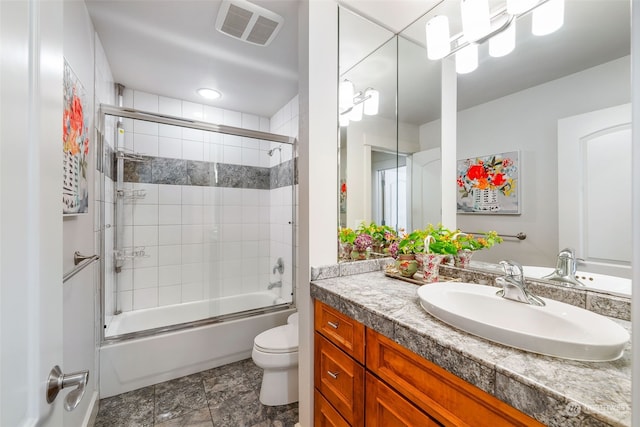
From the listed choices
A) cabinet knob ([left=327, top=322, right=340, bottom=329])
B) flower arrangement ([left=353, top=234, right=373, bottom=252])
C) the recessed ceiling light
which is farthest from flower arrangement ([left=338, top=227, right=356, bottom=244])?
the recessed ceiling light

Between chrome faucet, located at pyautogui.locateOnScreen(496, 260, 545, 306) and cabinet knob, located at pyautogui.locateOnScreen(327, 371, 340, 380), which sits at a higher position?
chrome faucet, located at pyautogui.locateOnScreen(496, 260, 545, 306)

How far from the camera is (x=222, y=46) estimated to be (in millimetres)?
1857

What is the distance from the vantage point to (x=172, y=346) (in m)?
1.96

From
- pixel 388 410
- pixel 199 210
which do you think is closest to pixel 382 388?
pixel 388 410

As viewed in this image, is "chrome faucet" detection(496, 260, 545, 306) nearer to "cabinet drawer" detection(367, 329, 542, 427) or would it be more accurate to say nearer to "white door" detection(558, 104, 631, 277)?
"white door" detection(558, 104, 631, 277)

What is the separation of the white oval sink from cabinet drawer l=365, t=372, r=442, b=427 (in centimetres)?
28

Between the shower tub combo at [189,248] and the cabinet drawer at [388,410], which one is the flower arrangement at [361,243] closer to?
the cabinet drawer at [388,410]

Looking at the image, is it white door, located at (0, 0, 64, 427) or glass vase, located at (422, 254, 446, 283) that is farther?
glass vase, located at (422, 254, 446, 283)

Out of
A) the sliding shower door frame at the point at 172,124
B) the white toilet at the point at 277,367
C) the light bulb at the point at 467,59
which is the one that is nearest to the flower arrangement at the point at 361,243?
the white toilet at the point at 277,367

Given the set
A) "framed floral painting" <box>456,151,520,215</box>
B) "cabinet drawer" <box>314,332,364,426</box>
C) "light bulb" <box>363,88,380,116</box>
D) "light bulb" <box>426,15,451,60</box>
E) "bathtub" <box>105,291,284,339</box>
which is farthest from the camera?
"bathtub" <box>105,291,284,339</box>

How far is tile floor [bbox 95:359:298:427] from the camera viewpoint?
60.3 inches

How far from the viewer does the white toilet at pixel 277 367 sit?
1.60 meters

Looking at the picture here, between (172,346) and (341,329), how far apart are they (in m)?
1.55

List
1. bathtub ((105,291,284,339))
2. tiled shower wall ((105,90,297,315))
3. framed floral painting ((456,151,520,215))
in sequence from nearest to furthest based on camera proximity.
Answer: framed floral painting ((456,151,520,215))
bathtub ((105,291,284,339))
tiled shower wall ((105,90,297,315))
